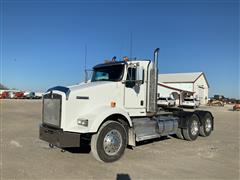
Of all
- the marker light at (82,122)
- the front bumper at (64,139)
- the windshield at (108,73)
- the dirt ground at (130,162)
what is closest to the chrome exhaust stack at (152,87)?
the windshield at (108,73)

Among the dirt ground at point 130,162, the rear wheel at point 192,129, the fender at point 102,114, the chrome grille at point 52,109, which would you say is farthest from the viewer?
the rear wheel at point 192,129

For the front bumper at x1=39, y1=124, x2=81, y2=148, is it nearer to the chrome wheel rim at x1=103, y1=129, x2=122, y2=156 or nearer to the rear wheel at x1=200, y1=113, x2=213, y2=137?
the chrome wheel rim at x1=103, y1=129, x2=122, y2=156

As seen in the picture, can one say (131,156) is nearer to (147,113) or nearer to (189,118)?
(147,113)

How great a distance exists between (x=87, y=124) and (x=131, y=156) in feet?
6.04

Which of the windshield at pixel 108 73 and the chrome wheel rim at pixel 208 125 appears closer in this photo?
the windshield at pixel 108 73

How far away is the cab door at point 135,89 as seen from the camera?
752 cm

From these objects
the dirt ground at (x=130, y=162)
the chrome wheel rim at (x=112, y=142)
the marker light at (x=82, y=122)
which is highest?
the marker light at (x=82, y=122)

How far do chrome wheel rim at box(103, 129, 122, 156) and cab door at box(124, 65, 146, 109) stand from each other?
3.82 ft

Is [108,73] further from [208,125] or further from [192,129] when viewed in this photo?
[208,125]

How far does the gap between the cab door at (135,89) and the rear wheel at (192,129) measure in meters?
2.85

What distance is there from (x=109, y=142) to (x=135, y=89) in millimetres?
2083

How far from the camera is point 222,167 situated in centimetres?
613

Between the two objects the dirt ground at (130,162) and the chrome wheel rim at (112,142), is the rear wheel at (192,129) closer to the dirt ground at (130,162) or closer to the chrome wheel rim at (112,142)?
the dirt ground at (130,162)

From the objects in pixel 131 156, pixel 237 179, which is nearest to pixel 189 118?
pixel 131 156
